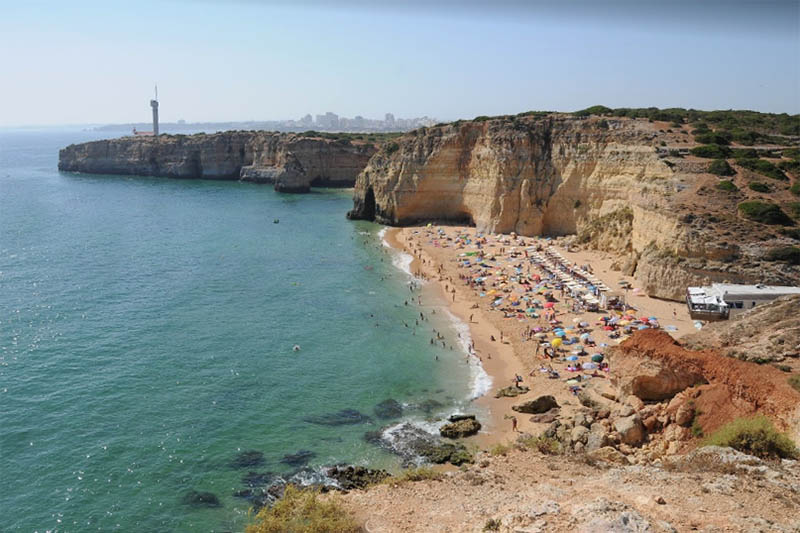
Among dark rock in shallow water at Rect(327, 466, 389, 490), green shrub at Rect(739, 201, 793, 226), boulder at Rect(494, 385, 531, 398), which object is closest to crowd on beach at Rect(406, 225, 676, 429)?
boulder at Rect(494, 385, 531, 398)

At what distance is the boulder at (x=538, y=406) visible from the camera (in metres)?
28.2

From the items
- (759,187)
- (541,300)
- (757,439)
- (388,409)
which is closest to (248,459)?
(388,409)

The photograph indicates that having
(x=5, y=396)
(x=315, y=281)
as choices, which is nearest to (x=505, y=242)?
(x=315, y=281)

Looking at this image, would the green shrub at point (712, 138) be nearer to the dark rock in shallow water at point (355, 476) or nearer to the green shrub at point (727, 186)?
the green shrub at point (727, 186)

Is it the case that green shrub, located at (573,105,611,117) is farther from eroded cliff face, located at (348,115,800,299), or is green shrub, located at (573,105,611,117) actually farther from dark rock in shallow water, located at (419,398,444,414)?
dark rock in shallow water, located at (419,398,444,414)

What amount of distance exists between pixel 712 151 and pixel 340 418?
40102 millimetres

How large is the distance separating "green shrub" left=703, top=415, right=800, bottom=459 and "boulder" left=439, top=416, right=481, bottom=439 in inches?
394

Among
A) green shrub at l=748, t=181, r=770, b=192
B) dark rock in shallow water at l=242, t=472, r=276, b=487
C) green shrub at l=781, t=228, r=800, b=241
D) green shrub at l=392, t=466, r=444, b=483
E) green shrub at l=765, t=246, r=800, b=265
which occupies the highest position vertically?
green shrub at l=748, t=181, r=770, b=192

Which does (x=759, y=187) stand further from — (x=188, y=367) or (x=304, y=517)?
(x=188, y=367)

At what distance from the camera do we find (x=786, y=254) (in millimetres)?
37344

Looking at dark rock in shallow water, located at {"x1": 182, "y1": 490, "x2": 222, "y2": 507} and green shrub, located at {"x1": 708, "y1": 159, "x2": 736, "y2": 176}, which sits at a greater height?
green shrub, located at {"x1": 708, "y1": 159, "x2": 736, "y2": 176}

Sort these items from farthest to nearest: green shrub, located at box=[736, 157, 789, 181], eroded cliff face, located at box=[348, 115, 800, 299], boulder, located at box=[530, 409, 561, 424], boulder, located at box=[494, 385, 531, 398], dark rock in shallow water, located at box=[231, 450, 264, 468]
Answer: green shrub, located at box=[736, 157, 789, 181] → eroded cliff face, located at box=[348, 115, 800, 299] → boulder, located at box=[494, 385, 531, 398] → boulder, located at box=[530, 409, 561, 424] → dark rock in shallow water, located at box=[231, 450, 264, 468]

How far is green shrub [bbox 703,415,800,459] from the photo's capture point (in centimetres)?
1847

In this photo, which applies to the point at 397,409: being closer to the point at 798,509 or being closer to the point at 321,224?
the point at 798,509
